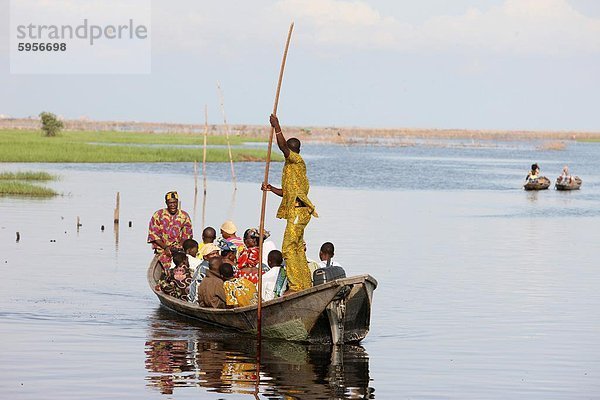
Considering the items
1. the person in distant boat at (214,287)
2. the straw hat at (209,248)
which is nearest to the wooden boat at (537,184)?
the straw hat at (209,248)

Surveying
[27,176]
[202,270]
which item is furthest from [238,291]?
[27,176]

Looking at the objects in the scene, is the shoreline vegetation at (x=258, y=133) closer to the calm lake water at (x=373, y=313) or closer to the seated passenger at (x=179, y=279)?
the calm lake water at (x=373, y=313)

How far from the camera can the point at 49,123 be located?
77.8 m

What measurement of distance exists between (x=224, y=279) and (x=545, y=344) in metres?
3.79

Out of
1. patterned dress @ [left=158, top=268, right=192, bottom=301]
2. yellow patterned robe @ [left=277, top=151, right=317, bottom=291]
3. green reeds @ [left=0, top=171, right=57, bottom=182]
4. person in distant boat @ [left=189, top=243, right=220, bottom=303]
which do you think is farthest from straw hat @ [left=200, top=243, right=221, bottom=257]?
green reeds @ [left=0, top=171, right=57, bottom=182]

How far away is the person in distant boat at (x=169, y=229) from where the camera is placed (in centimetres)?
1515

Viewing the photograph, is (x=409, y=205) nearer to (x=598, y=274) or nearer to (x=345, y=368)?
(x=598, y=274)

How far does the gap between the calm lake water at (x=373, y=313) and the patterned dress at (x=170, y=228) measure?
929 millimetres

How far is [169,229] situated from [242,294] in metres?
2.70

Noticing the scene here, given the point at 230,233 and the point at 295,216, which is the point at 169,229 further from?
the point at 295,216

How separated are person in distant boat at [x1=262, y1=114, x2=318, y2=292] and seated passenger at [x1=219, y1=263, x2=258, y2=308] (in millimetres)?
633

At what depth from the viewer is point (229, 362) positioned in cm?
1148

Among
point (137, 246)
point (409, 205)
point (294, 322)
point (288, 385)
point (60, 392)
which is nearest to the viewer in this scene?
point (60, 392)

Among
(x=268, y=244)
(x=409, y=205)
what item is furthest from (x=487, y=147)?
(x=268, y=244)
